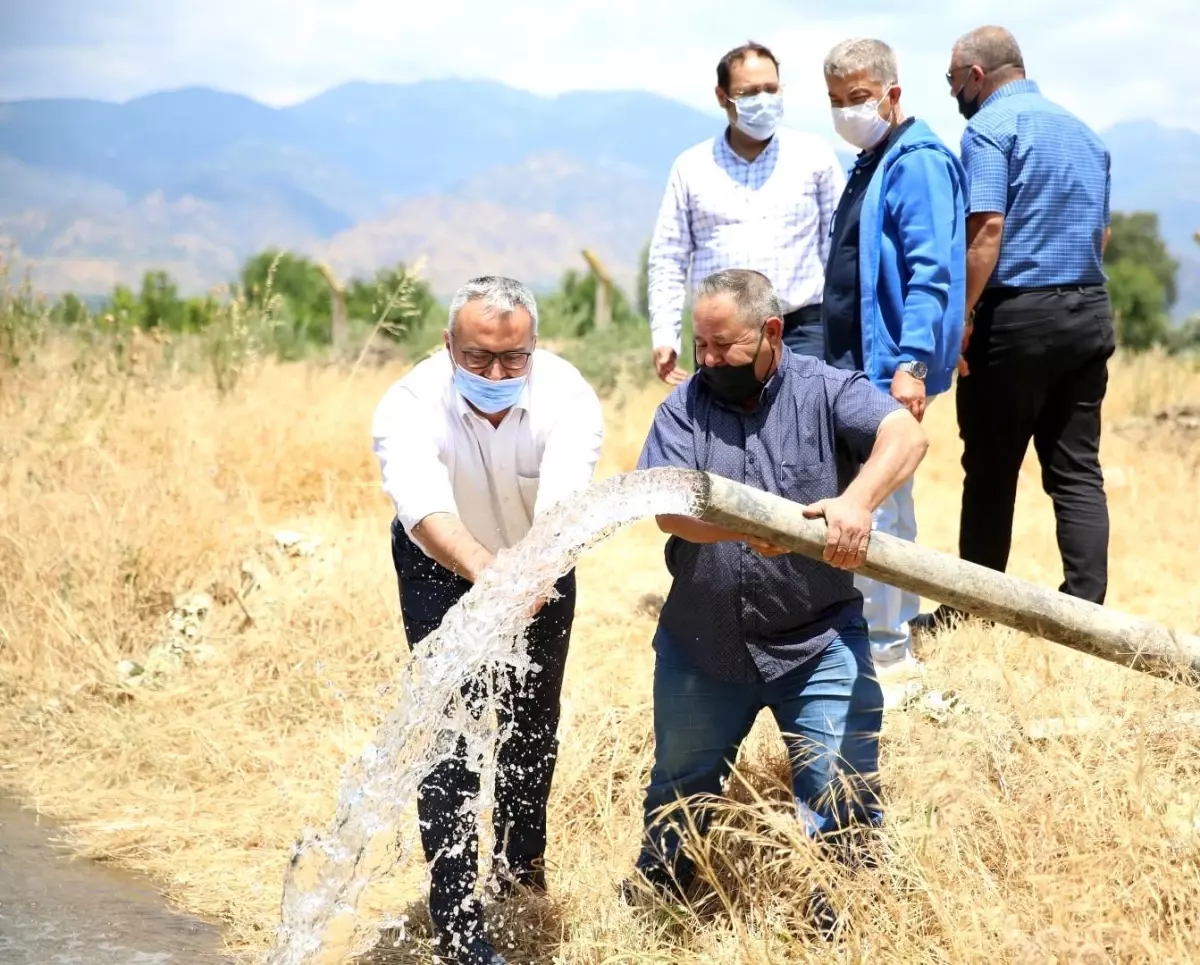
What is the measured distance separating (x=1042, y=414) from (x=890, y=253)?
101 cm

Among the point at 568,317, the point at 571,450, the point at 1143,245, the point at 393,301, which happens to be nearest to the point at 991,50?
the point at 571,450

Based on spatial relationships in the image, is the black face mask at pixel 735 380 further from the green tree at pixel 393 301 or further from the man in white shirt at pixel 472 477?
the green tree at pixel 393 301

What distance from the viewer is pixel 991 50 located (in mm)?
4996

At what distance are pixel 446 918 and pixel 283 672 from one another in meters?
2.38

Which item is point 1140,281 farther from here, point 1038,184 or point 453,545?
point 453,545

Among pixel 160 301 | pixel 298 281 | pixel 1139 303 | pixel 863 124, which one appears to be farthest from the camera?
pixel 298 281

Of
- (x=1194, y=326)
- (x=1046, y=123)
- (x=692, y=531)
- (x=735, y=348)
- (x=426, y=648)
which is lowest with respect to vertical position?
(x=1194, y=326)

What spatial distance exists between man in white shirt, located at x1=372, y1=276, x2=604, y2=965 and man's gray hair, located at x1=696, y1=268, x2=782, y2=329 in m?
0.44

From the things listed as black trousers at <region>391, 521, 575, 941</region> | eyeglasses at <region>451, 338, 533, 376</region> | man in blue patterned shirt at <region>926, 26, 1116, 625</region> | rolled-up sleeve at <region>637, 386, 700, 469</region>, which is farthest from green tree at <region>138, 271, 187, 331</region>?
rolled-up sleeve at <region>637, 386, 700, 469</region>

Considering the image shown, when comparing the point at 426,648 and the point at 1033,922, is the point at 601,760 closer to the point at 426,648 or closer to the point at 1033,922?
the point at 426,648

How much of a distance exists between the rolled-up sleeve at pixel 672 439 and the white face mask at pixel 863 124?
156cm

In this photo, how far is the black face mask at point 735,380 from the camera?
11.0 feet

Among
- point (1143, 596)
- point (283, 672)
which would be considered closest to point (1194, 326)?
point (1143, 596)

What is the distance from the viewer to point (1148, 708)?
3740mm
